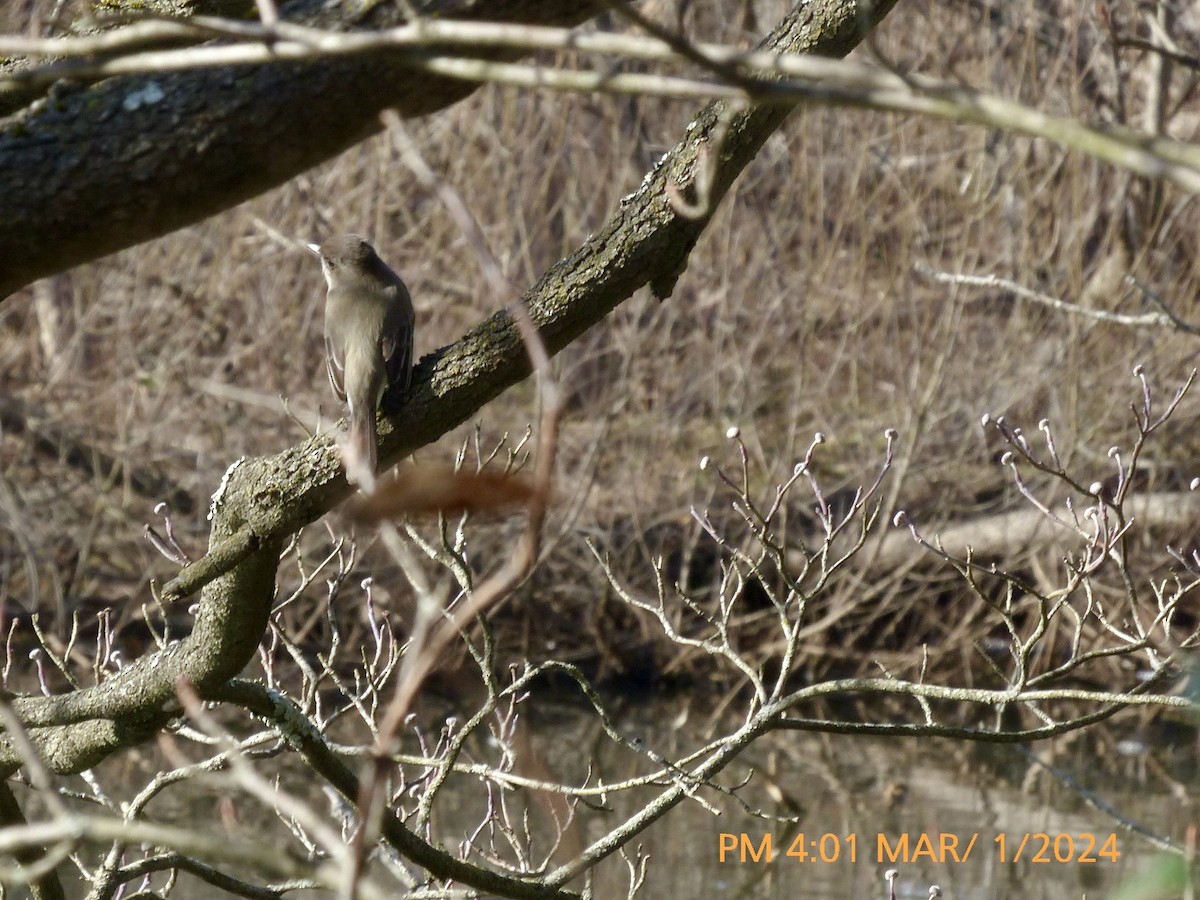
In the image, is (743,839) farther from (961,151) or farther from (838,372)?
(961,151)

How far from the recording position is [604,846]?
3.39 metres

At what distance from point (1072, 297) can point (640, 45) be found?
9658 millimetres

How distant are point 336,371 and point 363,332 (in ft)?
0.52

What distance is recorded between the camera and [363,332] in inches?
201

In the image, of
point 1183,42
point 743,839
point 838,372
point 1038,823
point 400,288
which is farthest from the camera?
point 838,372

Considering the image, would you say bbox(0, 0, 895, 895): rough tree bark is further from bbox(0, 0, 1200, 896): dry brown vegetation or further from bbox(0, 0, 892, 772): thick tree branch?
bbox(0, 0, 1200, 896): dry brown vegetation

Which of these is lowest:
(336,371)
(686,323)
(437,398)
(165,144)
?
(437,398)

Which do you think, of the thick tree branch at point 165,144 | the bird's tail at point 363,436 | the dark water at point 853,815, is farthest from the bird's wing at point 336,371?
the dark water at point 853,815

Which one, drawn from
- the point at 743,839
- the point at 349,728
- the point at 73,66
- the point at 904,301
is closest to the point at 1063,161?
the point at 904,301

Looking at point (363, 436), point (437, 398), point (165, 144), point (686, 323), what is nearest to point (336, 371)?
point (363, 436)

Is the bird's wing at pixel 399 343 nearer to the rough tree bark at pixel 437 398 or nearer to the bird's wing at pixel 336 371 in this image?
the bird's wing at pixel 336 371

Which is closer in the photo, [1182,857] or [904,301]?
[1182,857]

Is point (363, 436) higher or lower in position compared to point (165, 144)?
lower

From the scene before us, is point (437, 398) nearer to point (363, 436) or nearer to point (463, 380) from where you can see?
point (463, 380)
